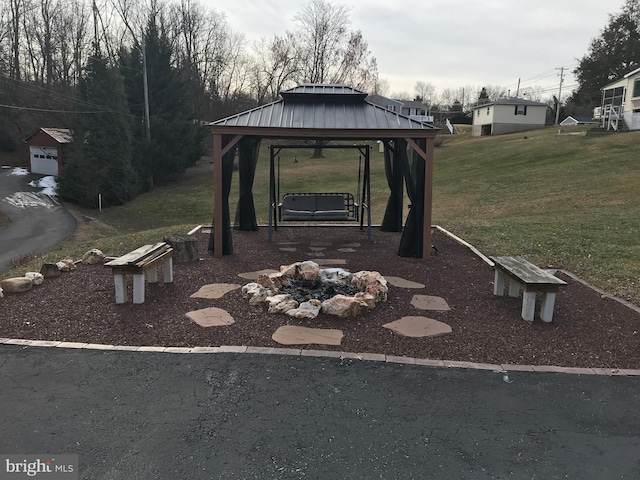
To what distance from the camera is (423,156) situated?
271 inches

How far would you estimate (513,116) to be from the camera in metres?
41.3

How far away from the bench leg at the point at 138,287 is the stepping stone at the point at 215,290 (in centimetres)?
56

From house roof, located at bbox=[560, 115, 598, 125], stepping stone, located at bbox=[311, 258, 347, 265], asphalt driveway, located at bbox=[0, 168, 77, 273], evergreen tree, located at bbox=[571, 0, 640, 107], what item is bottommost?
asphalt driveway, located at bbox=[0, 168, 77, 273]

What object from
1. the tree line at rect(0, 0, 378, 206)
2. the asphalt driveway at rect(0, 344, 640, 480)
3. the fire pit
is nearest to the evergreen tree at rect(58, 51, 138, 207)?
the tree line at rect(0, 0, 378, 206)

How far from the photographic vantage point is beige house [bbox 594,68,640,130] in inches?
1071

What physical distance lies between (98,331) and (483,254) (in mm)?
5733

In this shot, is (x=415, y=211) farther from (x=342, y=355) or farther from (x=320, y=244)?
(x=342, y=355)

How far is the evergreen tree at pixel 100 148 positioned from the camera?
2158cm

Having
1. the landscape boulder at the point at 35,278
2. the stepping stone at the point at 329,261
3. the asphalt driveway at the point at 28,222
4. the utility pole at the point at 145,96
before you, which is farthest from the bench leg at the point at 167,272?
the utility pole at the point at 145,96

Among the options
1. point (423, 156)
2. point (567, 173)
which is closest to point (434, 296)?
point (423, 156)

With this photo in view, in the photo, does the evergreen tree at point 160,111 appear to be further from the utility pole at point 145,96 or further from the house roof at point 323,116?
the house roof at point 323,116

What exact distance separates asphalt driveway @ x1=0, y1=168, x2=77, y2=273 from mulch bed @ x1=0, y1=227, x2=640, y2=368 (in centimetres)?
765

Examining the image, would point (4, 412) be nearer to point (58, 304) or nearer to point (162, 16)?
point (58, 304)

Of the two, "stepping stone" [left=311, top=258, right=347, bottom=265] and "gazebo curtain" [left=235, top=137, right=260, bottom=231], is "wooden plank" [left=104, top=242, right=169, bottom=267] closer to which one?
"stepping stone" [left=311, top=258, right=347, bottom=265]
